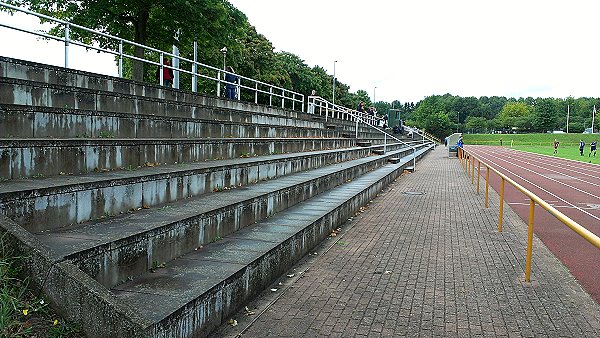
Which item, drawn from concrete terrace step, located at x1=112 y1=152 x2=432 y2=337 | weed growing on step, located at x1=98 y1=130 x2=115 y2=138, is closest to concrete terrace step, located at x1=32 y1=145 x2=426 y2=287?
concrete terrace step, located at x1=112 y1=152 x2=432 y2=337

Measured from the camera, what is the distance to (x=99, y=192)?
5.12 m

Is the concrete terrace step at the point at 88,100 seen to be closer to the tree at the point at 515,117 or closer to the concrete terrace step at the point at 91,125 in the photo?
the concrete terrace step at the point at 91,125

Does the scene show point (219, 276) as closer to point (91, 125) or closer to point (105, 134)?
point (91, 125)

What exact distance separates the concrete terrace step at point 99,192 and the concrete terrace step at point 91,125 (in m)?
0.94

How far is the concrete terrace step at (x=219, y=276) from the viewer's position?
3.71m

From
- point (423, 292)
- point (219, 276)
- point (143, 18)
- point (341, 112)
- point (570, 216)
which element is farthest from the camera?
point (341, 112)

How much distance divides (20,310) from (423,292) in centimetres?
420

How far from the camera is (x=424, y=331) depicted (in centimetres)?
451

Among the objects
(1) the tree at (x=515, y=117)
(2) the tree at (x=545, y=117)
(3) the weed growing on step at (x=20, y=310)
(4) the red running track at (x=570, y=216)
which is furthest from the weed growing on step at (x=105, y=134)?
(1) the tree at (x=515, y=117)

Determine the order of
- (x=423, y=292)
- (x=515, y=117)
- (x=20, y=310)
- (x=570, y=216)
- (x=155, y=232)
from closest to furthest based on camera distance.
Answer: (x=20, y=310), (x=155, y=232), (x=423, y=292), (x=570, y=216), (x=515, y=117)

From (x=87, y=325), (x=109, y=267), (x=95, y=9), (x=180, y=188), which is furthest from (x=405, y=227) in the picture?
(x=95, y=9)

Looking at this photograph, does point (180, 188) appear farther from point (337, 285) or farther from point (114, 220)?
Result: point (337, 285)

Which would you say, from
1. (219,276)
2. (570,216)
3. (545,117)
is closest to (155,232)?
(219,276)

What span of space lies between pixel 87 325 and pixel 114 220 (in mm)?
1971
